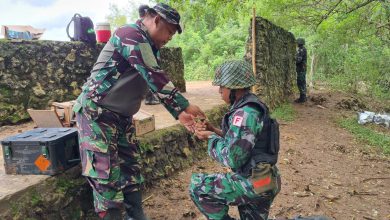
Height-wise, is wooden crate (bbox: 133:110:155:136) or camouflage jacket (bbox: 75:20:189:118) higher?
camouflage jacket (bbox: 75:20:189:118)

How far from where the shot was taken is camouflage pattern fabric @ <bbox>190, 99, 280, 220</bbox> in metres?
2.30

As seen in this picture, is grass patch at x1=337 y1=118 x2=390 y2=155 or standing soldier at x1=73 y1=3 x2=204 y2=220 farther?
grass patch at x1=337 y1=118 x2=390 y2=155

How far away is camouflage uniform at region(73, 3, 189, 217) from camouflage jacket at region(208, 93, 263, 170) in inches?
21.3

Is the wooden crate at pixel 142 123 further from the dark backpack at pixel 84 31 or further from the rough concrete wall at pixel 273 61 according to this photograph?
the rough concrete wall at pixel 273 61

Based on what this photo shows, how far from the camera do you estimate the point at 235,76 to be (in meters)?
2.46

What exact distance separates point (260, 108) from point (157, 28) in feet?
3.47

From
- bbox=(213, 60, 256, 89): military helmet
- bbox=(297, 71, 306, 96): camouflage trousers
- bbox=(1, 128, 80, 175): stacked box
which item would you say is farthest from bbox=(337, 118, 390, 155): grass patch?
bbox=(1, 128, 80, 175): stacked box

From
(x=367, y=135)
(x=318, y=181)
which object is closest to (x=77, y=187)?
(x=318, y=181)

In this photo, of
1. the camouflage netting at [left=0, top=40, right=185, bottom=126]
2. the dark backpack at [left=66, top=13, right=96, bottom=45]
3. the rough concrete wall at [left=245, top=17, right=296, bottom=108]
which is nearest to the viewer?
the camouflage netting at [left=0, top=40, right=185, bottom=126]

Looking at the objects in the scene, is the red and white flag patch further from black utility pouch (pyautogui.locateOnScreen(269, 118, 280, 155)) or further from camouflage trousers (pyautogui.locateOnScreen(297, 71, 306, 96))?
camouflage trousers (pyautogui.locateOnScreen(297, 71, 306, 96))

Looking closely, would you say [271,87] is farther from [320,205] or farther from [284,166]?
[320,205]

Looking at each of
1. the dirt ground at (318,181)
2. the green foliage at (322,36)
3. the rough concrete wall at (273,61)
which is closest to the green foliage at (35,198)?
the dirt ground at (318,181)

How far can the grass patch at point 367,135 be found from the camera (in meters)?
7.20

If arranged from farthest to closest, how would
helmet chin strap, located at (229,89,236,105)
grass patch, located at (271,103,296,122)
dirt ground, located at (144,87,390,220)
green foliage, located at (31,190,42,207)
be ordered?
grass patch, located at (271,103,296,122), dirt ground, located at (144,87,390,220), green foliage, located at (31,190,42,207), helmet chin strap, located at (229,89,236,105)
